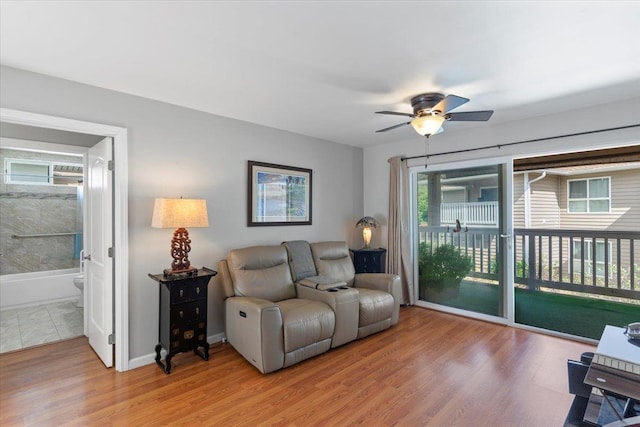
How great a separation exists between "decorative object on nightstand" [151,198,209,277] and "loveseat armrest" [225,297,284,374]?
25.7 inches

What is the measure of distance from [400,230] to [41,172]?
6050mm

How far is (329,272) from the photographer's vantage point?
3896 mm

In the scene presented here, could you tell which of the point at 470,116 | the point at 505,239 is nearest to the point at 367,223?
the point at 505,239

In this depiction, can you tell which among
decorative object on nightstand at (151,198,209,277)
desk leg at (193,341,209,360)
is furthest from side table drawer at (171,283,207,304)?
desk leg at (193,341,209,360)

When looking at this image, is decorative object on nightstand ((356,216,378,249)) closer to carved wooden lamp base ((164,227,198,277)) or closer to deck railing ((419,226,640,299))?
deck railing ((419,226,640,299))

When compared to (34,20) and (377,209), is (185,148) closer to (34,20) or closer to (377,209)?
(34,20)

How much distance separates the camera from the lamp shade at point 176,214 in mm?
2666

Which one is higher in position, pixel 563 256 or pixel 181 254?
pixel 181 254

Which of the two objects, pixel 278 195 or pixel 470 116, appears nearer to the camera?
pixel 470 116

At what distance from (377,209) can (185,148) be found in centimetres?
301

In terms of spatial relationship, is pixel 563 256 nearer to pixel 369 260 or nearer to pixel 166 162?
pixel 369 260

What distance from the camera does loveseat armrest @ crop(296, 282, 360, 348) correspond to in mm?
3094

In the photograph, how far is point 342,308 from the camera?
10.2 ft

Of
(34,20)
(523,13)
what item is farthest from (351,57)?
(34,20)
